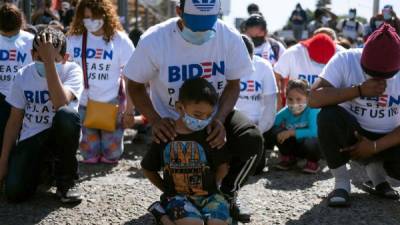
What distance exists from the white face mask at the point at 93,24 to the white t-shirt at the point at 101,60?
82 millimetres

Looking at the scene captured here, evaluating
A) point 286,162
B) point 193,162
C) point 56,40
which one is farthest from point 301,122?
point 56,40

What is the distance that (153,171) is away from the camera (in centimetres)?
358

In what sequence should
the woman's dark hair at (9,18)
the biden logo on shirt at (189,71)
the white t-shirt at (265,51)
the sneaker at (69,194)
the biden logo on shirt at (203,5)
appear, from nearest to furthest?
the biden logo on shirt at (203,5)
the biden logo on shirt at (189,71)
the sneaker at (69,194)
the woman's dark hair at (9,18)
the white t-shirt at (265,51)

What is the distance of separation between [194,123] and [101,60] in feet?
8.42

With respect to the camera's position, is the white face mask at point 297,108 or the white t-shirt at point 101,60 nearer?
the white face mask at point 297,108

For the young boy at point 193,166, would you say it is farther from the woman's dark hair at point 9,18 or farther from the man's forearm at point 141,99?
the woman's dark hair at point 9,18

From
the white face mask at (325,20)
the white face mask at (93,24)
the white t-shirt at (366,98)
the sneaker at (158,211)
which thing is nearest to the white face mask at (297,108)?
the white t-shirt at (366,98)

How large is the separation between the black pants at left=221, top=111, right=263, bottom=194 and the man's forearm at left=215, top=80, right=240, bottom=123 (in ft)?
0.23

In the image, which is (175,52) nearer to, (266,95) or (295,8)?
(266,95)

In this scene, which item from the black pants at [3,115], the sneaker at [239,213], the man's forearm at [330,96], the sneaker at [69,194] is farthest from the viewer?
the black pants at [3,115]

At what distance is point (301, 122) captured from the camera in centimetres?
534

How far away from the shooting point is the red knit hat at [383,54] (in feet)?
12.2

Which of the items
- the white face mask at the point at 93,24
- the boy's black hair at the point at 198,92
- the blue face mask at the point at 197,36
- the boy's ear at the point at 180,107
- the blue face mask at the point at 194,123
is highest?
the white face mask at the point at 93,24

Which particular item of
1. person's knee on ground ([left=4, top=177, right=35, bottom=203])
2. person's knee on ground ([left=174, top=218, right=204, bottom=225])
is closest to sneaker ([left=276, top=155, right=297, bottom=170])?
person's knee on ground ([left=174, top=218, right=204, bottom=225])
